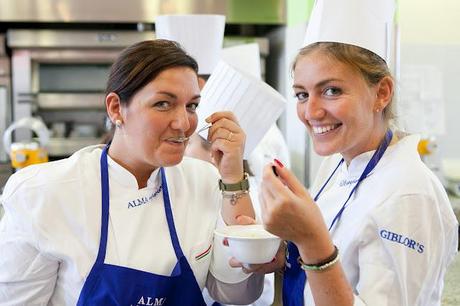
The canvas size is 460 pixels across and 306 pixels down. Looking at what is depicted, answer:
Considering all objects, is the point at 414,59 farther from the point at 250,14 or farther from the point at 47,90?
the point at 47,90

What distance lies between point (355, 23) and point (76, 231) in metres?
0.86

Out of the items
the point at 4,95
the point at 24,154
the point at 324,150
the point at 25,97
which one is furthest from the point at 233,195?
the point at 4,95

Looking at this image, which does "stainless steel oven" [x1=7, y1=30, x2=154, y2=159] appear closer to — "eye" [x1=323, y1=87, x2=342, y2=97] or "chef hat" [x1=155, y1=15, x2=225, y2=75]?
"chef hat" [x1=155, y1=15, x2=225, y2=75]

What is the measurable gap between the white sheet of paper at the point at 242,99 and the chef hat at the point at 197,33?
1.16 ft

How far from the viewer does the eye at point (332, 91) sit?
123cm

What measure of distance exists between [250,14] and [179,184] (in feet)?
7.67

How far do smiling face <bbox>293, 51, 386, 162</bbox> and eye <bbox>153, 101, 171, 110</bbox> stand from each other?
32cm

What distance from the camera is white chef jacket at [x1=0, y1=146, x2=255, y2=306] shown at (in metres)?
1.25

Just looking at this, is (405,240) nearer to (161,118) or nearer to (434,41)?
(161,118)

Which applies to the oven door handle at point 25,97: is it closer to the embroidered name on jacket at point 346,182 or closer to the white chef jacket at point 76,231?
the white chef jacket at point 76,231

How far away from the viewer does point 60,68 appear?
3574 millimetres

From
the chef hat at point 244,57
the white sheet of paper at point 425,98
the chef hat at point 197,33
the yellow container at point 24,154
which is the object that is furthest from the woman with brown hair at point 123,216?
the white sheet of paper at point 425,98

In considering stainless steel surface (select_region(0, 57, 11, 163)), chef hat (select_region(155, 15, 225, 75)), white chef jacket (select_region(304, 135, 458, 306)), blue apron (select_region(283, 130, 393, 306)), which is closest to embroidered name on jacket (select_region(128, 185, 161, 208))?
blue apron (select_region(283, 130, 393, 306))

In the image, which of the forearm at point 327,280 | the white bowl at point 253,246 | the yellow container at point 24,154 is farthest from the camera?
the yellow container at point 24,154
